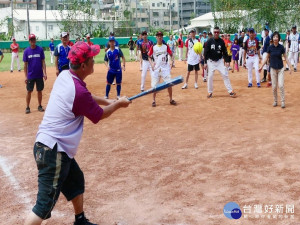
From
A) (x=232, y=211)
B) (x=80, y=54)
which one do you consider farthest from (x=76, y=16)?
(x=80, y=54)

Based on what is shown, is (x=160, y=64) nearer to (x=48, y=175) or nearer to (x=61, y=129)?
(x=61, y=129)

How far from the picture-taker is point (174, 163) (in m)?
7.18

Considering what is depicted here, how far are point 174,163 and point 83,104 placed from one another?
3.45 m

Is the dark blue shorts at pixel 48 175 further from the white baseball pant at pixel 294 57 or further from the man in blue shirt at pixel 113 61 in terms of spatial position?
the white baseball pant at pixel 294 57

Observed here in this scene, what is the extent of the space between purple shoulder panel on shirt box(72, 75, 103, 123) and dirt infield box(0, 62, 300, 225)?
1622 millimetres

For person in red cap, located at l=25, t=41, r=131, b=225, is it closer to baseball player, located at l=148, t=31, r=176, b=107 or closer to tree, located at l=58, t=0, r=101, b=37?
baseball player, located at l=148, t=31, r=176, b=107

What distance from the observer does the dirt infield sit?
532cm

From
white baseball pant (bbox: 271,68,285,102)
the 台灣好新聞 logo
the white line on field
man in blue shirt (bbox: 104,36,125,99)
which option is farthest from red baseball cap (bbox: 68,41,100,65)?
man in blue shirt (bbox: 104,36,125,99)

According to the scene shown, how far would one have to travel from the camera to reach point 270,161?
7.04m

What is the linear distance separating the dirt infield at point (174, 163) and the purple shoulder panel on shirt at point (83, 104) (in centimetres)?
162

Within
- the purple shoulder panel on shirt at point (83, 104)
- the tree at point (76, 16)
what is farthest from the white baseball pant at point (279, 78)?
the tree at point (76, 16)

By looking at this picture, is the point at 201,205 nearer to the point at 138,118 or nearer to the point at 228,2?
Result: the point at 138,118

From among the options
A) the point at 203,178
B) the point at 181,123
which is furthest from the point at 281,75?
the point at 203,178

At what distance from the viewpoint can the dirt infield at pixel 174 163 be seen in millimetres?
5320
